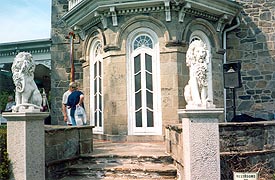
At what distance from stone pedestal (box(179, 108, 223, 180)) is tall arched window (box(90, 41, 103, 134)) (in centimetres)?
575

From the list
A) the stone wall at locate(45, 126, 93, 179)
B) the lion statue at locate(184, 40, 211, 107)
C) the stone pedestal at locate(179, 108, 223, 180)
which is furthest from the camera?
the stone wall at locate(45, 126, 93, 179)

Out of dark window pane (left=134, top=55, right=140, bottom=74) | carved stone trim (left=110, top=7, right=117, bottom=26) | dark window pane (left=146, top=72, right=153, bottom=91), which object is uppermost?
carved stone trim (left=110, top=7, right=117, bottom=26)

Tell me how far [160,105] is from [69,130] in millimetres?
3433

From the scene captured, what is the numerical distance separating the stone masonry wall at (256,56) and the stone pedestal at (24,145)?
812cm

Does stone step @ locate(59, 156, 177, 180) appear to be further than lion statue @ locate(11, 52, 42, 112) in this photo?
Yes

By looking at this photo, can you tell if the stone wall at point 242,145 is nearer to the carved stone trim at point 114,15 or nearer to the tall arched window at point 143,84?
the tall arched window at point 143,84

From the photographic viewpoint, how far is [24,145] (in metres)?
5.16

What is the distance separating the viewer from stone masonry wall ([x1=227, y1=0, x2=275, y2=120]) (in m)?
11.5

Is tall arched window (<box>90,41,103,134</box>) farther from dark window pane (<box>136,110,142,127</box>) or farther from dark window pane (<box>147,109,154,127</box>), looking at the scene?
dark window pane (<box>147,109,154,127</box>)

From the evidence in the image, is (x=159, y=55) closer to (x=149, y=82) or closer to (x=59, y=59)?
(x=149, y=82)

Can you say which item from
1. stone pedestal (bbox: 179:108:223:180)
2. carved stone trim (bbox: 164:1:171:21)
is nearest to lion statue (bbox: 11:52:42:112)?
stone pedestal (bbox: 179:108:223:180)

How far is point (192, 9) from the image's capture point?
9.74 metres

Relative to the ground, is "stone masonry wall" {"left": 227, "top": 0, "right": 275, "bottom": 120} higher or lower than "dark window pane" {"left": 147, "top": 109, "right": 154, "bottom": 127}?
higher

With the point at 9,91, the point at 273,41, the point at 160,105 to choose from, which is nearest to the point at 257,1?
the point at 273,41
